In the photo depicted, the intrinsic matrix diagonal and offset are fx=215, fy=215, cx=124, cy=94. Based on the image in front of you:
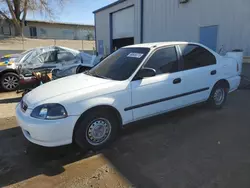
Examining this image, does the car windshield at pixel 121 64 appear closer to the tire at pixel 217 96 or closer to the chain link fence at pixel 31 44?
the tire at pixel 217 96

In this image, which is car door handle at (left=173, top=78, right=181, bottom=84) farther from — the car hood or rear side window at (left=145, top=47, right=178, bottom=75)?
the car hood

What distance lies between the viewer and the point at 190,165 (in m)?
2.93

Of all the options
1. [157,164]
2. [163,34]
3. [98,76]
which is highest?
[163,34]

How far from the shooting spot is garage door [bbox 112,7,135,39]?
48.8 ft

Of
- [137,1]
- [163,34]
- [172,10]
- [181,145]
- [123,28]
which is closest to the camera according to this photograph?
[181,145]

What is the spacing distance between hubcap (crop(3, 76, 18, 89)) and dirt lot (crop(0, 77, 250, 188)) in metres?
3.92

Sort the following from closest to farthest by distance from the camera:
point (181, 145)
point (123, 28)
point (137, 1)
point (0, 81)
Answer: point (181, 145) → point (0, 81) → point (137, 1) → point (123, 28)

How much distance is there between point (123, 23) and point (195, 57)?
1232 centimetres

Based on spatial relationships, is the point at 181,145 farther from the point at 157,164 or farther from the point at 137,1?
the point at 137,1

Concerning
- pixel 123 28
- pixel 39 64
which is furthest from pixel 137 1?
pixel 39 64

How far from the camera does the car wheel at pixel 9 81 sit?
779cm

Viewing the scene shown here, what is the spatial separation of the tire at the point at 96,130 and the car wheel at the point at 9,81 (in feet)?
19.5

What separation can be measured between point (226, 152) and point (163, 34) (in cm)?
929

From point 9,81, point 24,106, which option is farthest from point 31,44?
point 24,106
